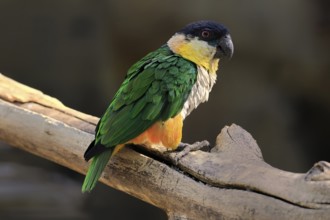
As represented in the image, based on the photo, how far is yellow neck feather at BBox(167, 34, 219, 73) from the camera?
2.54 m

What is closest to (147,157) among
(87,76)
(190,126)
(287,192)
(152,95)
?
(152,95)

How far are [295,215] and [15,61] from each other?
366 cm

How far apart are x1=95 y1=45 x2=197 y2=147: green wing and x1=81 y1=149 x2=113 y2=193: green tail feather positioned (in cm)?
5

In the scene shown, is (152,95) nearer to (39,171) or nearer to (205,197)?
(205,197)

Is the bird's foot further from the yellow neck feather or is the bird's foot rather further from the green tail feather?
the yellow neck feather

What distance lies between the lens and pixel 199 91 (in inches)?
98.2

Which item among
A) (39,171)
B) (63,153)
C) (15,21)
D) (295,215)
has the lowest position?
(39,171)

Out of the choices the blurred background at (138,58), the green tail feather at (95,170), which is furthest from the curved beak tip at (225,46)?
the blurred background at (138,58)

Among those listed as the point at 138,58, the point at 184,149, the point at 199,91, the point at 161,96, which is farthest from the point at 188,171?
the point at 138,58

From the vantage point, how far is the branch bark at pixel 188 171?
6.31ft

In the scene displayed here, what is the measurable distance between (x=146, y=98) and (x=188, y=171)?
35 centimetres

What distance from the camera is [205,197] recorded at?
2.08 m

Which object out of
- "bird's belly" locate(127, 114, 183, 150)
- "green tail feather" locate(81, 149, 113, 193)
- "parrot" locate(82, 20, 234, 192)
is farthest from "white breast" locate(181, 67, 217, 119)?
"green tail feather" locate(81, 149, 113, 193)

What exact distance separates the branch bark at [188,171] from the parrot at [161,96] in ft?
0.39
